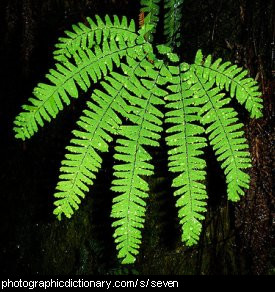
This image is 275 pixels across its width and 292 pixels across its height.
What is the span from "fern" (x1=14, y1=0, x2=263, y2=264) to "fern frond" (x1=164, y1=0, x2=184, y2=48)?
217 mm

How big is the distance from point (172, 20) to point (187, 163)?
94 cm

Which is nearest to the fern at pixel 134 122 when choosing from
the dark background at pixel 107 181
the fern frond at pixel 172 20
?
the fern frond at pixel 172 20

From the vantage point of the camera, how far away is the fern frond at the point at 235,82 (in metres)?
1.84

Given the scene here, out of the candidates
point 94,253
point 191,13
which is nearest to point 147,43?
point 191,13

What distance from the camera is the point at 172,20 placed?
79.4 inches

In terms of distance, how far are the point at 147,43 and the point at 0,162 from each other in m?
1.62

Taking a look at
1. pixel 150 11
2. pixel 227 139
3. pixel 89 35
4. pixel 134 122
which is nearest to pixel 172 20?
pixel 150 11

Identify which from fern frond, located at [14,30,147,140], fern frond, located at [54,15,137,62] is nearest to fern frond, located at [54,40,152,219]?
fern frond, located at [14,30,147,140]

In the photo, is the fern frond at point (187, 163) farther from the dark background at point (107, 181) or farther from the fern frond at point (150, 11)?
the dark background at point (107, 181)

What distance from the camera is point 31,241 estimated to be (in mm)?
2758

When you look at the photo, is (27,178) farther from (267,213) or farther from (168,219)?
(267,213)

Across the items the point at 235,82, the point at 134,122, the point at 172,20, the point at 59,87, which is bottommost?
the point at 134,122

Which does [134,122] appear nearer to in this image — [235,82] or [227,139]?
[227,139]

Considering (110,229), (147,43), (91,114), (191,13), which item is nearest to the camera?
(91,114)
